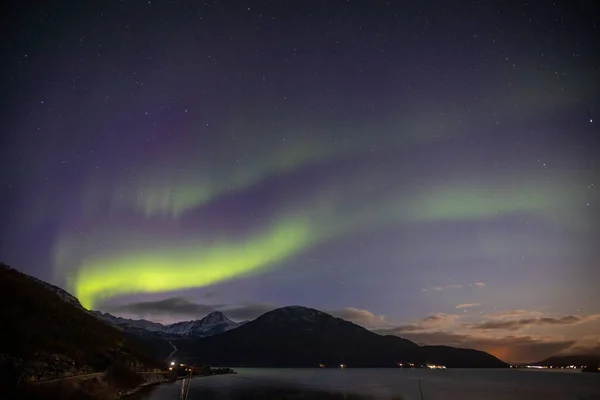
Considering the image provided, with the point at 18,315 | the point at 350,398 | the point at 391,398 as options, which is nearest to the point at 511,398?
the point at 391,398

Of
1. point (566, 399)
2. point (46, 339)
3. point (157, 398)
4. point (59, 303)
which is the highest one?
point (59, 303)

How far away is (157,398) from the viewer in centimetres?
6775

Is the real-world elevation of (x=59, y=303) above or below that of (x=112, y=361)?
above

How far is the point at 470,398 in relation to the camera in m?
111

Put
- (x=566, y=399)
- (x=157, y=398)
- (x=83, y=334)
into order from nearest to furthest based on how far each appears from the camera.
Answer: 1. (x=157, y=398)
2. (x=83, y=334)
3. (x=566, y=399)

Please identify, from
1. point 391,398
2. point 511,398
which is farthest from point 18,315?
point 511,398

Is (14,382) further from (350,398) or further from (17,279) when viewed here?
(350,398)

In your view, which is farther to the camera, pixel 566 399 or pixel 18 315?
pixel 566 399

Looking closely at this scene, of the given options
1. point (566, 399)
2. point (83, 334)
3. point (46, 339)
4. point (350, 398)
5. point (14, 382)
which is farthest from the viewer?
point (566, 399)

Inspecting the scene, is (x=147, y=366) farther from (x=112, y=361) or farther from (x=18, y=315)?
(x=18, y=315)

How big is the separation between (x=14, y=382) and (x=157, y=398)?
110ft

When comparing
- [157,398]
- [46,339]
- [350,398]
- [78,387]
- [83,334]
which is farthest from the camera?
[350,398]

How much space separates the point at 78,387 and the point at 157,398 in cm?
2206

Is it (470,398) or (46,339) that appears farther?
(470,398)
